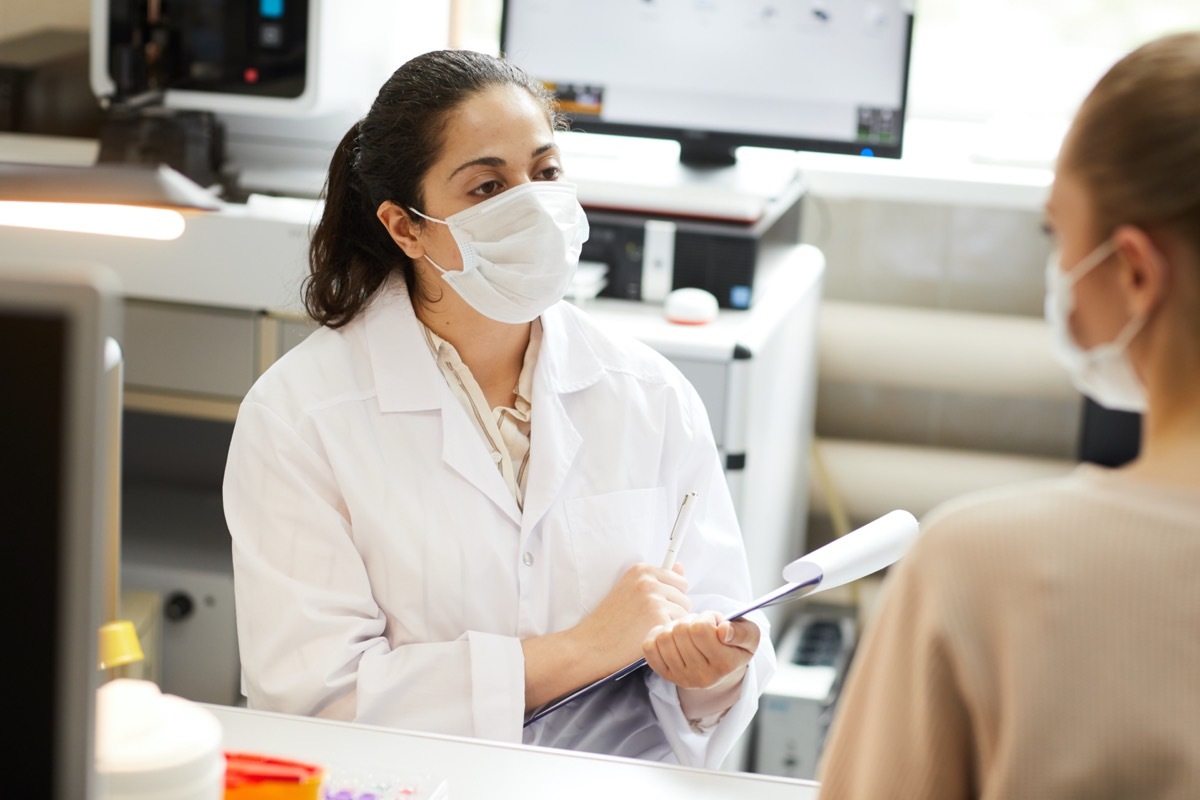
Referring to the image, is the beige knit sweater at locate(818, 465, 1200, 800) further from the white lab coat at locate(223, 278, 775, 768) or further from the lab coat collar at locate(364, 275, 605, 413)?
the lab coat collar at locate(364, 275, 605, 413)

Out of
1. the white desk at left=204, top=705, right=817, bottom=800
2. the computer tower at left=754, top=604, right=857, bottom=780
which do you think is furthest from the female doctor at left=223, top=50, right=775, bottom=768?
the computer tower at left=754, top=604, right=857, bottom=780

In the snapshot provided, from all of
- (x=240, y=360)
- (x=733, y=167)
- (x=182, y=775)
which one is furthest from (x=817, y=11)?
(x=182, y=775)

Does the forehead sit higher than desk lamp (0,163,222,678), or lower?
higher

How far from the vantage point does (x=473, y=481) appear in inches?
57.3

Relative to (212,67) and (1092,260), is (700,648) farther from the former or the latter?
(212,67)

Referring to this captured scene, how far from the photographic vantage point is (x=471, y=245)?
1538mm

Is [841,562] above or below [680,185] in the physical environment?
below

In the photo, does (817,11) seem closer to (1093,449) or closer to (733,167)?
(733,167)

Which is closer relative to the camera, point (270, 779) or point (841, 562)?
point (270, 779)

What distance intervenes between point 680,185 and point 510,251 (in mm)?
870

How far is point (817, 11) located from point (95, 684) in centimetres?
208

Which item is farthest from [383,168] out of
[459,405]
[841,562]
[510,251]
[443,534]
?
[841,562]

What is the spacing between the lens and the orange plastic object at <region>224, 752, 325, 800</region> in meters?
0.98

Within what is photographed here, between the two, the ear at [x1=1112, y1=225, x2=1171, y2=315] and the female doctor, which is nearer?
the ear at [x1=1112, y1=225, x2=1171, y2=315]
